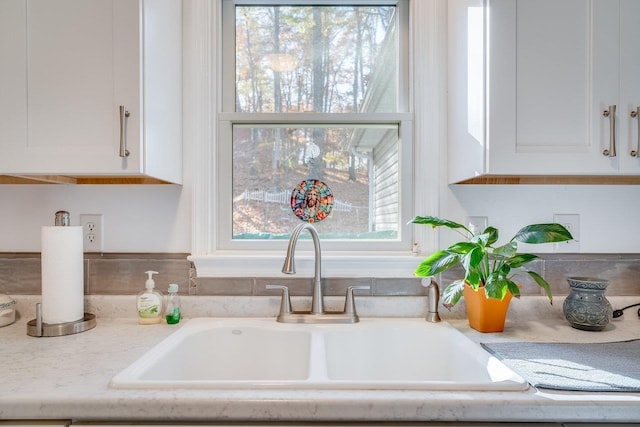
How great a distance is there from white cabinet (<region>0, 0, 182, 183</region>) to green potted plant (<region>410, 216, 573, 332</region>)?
3.08 feet

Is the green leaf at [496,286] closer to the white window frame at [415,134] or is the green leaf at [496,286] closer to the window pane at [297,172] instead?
the white window frame at [415,134]

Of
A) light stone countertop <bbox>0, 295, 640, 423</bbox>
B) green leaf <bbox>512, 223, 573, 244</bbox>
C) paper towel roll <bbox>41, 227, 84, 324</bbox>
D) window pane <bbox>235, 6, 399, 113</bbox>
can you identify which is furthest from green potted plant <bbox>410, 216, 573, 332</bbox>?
paper towel roll <bbox>41, 227, 84, 324</bbox>

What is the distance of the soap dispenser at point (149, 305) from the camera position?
4.08ft

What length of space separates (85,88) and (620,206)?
187 cm

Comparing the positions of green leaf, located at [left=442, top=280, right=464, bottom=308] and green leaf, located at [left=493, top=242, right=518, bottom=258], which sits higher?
green leaf, located at [left=493, top=242, right=518, bottom=258]

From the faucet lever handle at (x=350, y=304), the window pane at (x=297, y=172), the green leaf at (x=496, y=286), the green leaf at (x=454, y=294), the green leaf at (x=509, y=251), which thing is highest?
the window pane at (x=297, y=172)

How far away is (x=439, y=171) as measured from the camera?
4.49 ft

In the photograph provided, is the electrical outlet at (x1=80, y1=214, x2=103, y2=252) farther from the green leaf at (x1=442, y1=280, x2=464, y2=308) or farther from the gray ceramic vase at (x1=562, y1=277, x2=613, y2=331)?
the gray ceramic vase at (x1=562, y1=277, x2=613, y2=331)

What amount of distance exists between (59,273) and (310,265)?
804 mm

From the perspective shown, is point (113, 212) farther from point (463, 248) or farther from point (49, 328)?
point (463, 248)

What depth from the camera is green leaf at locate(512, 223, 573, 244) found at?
106 cm

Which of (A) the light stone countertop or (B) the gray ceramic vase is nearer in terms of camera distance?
(A) the light stone countertop

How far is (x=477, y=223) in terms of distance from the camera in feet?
4.45

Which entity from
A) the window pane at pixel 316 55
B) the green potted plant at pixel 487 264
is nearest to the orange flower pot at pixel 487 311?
the green potted plant at pixel 487 264
